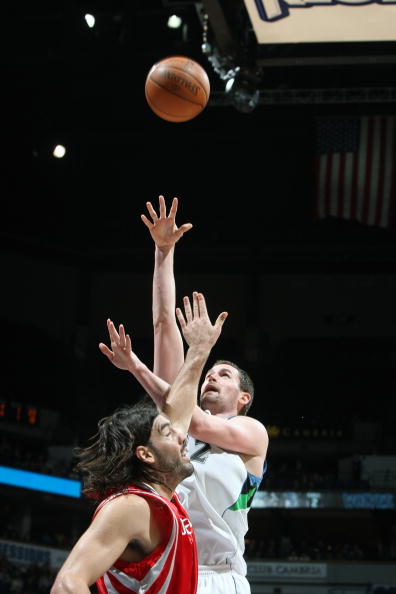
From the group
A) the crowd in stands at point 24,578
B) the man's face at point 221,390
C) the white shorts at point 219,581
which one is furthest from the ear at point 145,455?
the crowd in stands at point 24,578

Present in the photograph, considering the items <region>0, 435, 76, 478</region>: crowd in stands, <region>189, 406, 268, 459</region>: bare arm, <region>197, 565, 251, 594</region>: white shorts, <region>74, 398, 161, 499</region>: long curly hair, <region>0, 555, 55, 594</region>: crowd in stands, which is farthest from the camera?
<region>0, 435, 76, 478</region>: crowd in stands

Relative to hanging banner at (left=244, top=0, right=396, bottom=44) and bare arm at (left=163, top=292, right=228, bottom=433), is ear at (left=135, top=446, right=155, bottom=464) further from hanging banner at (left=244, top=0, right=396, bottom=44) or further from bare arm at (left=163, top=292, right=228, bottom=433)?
hanging banner at (left=244, top=0, right=396, bottom=44)

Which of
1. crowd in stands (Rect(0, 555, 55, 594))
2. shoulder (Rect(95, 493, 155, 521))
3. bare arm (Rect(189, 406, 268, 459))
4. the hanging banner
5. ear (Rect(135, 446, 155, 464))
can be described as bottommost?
crowd in stands (Rect(0, 555, 55, 594))

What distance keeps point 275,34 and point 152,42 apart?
713cm

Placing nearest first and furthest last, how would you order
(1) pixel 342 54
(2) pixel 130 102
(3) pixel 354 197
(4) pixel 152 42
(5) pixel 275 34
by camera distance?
1. (5) pixel 275 34
2. (1) pixel 342 54
3. (4) pixel 152 42
4. (3) pixel 354 197
5. (2) pixel 130 102

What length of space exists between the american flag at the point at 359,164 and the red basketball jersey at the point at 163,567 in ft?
48.6

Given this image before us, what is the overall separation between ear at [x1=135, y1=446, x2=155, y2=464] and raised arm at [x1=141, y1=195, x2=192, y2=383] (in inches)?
34.6

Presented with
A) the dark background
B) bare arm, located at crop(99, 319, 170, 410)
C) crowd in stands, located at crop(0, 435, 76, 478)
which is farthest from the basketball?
crowd in stands, located at crop(0, 435, 76, 478)

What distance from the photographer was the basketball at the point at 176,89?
749 centimetres

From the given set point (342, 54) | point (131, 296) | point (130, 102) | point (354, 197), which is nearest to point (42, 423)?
point (131, 296)

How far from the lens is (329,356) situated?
1022 inches

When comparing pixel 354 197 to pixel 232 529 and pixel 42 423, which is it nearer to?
pixel 42 423

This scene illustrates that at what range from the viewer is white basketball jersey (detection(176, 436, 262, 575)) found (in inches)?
164

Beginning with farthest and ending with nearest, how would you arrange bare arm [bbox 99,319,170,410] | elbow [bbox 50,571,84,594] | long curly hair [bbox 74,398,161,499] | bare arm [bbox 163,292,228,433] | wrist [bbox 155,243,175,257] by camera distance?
wrist [bbox 155,243,175,257]
bare arm [bbox 99,319,170,410]
bare arm [bbox 163,292,228,433]
long curly hair [bbox 74,398,161,499]
elbow [bbox 50,571,84,594]
